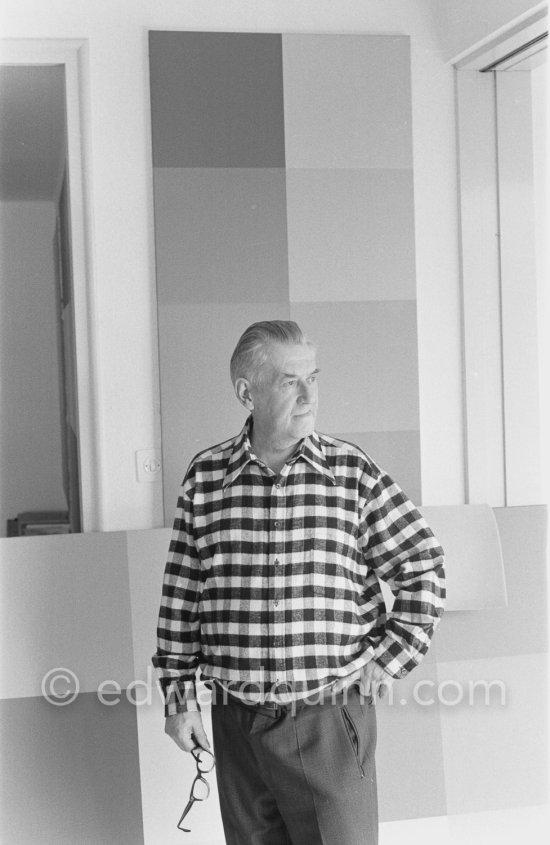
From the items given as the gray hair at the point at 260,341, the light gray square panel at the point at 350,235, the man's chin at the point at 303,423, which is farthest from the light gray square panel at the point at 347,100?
the man's chin at the point at 303,423

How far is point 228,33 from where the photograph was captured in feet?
8.39

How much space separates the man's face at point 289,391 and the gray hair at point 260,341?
1 centimetres

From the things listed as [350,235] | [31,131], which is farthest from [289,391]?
[31,131]

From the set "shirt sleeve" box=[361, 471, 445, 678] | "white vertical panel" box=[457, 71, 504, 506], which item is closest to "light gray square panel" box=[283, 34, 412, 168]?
"white vertical panel" box=[457, 71, 504, 506]

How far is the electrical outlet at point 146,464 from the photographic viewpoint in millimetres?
2559

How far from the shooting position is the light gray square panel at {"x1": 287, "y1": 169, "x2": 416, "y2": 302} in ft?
8.57

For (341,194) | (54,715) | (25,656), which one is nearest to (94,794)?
(54,715)

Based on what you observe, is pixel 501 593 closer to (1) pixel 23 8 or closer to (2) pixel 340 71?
(2) pixel 340 71

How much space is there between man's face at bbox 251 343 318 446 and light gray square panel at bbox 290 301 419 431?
0.73 meters

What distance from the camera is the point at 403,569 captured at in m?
1.88

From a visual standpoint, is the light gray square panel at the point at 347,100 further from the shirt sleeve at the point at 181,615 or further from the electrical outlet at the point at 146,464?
the shirt sleeve at the point at 181,615

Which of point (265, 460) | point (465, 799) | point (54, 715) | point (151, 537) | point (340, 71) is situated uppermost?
point (340, 71)

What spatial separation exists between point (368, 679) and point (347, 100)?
158 cm

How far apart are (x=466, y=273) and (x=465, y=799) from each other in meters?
1.49
